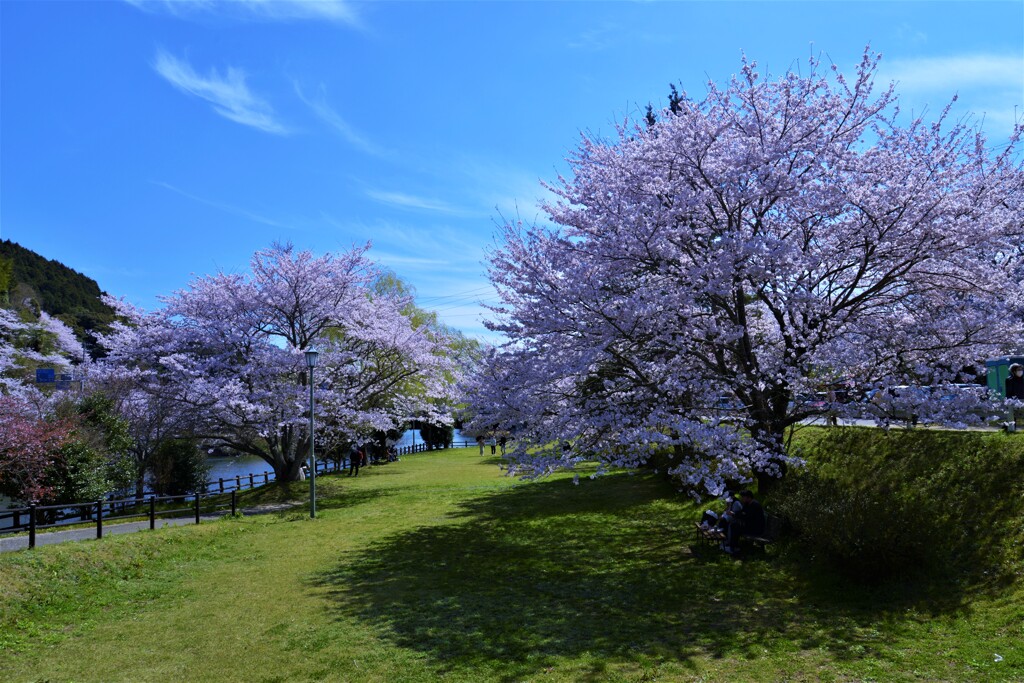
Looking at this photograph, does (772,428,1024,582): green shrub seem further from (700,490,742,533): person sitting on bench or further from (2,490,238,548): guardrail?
(2,490,238,548): guardrail

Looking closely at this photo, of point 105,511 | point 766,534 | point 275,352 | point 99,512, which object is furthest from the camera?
point 275,352

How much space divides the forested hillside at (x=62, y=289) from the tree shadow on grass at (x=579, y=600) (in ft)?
197

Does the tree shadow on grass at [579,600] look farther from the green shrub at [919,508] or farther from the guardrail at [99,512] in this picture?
the guardrail at [99,512]

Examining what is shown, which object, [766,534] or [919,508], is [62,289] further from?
[919,508]

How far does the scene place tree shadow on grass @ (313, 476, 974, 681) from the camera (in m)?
7.43

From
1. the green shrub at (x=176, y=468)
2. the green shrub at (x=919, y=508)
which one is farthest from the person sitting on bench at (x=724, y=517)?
the green shrub at (x=176, y=468)

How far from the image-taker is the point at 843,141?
12242mm

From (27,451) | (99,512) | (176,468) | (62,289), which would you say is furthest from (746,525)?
(62,289)

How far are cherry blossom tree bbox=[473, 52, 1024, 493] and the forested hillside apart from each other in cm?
6126

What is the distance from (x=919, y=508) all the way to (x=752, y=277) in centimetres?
452

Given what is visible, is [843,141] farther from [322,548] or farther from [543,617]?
[322,548]

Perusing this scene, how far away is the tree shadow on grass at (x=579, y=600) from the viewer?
7434 mm

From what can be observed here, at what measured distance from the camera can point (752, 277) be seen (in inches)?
457

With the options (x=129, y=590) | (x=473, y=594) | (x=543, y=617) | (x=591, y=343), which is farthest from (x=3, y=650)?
(x=591, y=343)
